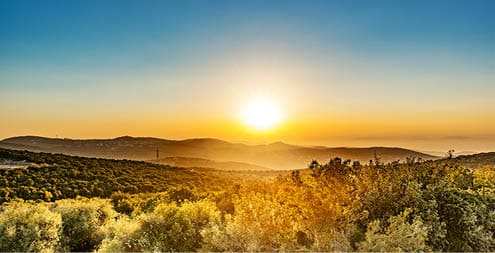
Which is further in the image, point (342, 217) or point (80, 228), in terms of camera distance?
point (80, 228)

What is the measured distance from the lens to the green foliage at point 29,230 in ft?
26.1

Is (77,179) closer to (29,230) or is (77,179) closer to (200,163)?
(29,230)

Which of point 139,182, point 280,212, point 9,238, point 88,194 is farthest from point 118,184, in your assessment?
point 280,212


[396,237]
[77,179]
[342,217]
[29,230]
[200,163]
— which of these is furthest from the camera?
[200,163]

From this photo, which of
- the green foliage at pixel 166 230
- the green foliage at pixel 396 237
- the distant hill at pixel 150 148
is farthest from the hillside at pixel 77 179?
the distant hill at pixel 150 148

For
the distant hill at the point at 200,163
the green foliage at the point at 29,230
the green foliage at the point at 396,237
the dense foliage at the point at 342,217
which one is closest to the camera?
the green foliage at the point at 396,237

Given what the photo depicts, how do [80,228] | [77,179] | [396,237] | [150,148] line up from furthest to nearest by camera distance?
[150,148] < [77,179] < [80,228] < [396,237]

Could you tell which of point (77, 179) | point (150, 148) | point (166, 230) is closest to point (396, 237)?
point (166, 230)

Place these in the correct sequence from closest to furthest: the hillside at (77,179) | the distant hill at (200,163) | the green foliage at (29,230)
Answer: the green foliage at (29,230), the hillside at (77,179), the distant hill at (200,163)

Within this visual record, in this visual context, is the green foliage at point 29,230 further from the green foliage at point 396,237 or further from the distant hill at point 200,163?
the distant hill at point 200,163

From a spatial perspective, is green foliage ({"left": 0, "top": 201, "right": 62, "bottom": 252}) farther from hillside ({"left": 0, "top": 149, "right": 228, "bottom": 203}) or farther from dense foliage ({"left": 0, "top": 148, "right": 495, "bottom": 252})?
hillside ({"left": 0, "top": 149, "right": 228, "bottom": 203})

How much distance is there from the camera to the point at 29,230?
820cm

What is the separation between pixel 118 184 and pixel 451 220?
25.4m

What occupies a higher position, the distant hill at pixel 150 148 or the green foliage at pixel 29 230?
the distant hill at pixel 150 148
